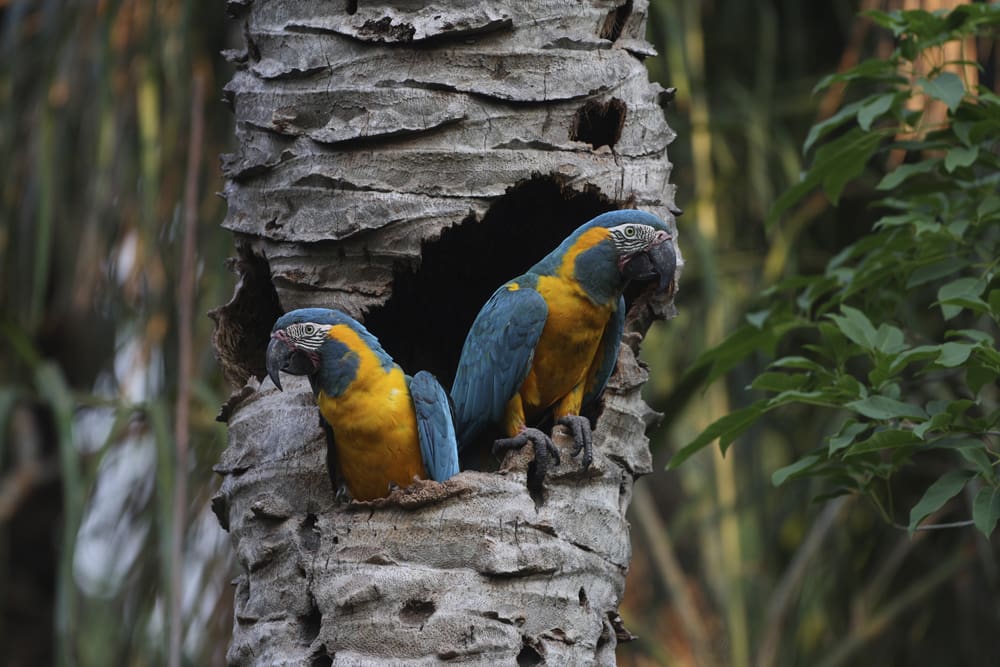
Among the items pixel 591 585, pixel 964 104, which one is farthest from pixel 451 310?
pixel 964 104

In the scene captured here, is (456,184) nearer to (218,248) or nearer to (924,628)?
(218,248)

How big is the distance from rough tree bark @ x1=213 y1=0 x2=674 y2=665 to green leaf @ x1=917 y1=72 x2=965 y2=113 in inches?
23.7

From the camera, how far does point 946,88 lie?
2629 mm

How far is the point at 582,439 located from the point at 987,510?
0.81 metres

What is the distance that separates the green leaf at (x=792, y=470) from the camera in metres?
2.52

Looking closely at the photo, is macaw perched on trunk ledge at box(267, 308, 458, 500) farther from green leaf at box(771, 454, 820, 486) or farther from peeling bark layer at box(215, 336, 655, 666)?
Result: green leaf at box(771, 454, 820, 486)

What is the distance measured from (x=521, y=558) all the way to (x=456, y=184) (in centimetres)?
83

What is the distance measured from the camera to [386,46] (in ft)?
8.87

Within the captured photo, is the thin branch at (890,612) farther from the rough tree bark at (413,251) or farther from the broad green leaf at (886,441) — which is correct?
the broad green leaf at (886,441)

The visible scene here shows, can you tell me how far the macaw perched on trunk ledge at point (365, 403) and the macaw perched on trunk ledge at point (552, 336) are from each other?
0.19 metres

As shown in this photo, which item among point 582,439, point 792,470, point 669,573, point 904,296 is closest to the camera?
point 792,470

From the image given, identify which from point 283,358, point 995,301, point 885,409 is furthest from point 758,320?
point 283,358

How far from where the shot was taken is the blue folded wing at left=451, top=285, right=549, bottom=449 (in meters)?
2.94

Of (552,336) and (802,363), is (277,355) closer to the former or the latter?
(552,336)
